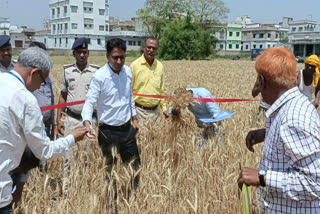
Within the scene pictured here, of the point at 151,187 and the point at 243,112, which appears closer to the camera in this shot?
the point at 151,187

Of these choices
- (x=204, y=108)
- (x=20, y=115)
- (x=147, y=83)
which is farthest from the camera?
(x=147, y=83)

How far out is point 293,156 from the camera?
1568 mm

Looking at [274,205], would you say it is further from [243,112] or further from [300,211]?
[243,112]

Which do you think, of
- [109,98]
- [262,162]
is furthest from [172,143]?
[262,162]

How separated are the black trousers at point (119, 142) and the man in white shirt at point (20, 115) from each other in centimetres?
134

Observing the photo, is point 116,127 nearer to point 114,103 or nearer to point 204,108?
point 114,103

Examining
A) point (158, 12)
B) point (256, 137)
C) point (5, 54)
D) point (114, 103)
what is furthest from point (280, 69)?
point (158, 12)

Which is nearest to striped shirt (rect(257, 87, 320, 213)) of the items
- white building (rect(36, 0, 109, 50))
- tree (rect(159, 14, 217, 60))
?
tree (rect(159, 14, 217, 60))

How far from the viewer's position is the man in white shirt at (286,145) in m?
1.55

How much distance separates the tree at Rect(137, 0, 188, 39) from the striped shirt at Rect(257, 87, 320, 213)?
64.3 m

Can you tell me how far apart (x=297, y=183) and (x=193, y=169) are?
182cm

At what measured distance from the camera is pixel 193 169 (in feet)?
11.0

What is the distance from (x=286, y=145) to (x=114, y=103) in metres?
2.16

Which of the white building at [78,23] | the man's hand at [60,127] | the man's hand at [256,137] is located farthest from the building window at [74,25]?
the man's hand at [256,137]
